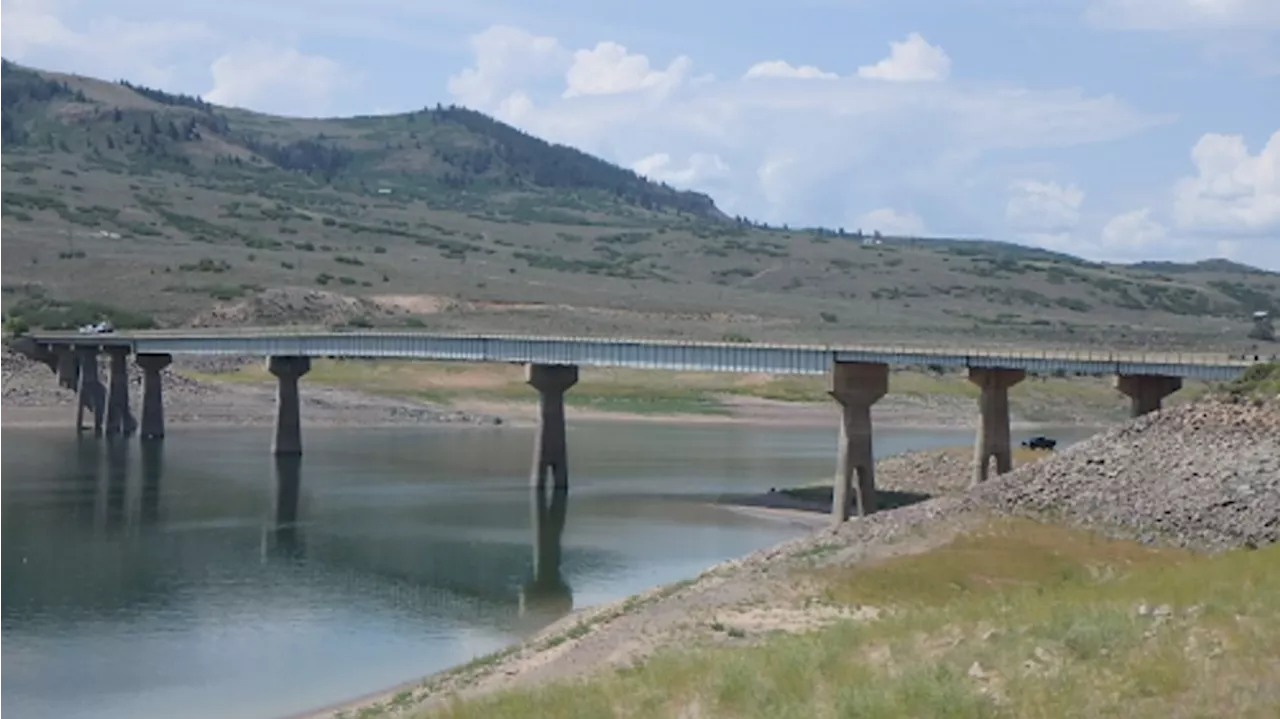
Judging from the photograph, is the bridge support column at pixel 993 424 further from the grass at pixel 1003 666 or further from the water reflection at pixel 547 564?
the grass at pixel 1003 666

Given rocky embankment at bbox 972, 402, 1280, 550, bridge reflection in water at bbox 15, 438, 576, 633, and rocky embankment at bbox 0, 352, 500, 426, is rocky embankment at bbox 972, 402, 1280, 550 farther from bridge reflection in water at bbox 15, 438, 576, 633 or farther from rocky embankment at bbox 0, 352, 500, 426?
rocky embankment at bbox 0, 352, 500, 426

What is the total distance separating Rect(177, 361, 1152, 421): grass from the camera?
5177 inches

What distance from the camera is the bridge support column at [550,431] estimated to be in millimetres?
80312

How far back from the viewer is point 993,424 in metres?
67.8

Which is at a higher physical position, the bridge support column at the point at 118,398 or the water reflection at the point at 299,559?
the bridge support column at the point at 118,398

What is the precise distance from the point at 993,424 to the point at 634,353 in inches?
742

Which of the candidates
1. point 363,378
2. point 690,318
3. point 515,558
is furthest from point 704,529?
point 690,318

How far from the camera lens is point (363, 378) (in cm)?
13362

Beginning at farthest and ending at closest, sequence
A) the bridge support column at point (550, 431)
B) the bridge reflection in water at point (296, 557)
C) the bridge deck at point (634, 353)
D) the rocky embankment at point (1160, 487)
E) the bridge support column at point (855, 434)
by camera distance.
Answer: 1. the bridge support column at point (550, 431)
2. the bridge support column at point (855, 434)
3. the bridge deck at point (634, 353)
4. the bridge reflection in water at point (296, 557)
5. the rocky embankment at point (1160, 487)

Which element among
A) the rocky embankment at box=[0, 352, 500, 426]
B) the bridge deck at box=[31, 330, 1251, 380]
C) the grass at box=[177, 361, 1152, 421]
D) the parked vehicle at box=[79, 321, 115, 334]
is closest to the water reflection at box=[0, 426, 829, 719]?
the bridge deck at box=[31, 330, 1251, 380]

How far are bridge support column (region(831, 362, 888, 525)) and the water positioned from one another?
266cm

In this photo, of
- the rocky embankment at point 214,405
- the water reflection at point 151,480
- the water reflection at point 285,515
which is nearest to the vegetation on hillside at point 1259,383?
the water reflection at point 285,515

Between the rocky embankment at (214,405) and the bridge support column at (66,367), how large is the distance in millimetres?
583

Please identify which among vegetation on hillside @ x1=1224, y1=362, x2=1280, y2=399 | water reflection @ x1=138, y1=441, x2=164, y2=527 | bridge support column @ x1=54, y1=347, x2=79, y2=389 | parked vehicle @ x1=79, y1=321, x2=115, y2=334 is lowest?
water reflection @ x1=138, y1=441, x2=164, y2=527
